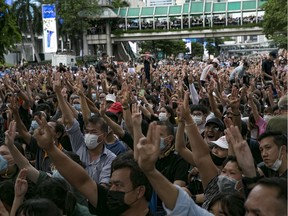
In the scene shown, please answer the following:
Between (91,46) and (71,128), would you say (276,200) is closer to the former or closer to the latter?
(71,128)

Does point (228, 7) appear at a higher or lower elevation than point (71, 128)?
higher

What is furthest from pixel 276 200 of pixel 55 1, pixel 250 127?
pixel 55 1

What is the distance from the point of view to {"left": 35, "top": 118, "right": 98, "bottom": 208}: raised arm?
350 cm

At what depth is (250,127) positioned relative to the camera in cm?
630

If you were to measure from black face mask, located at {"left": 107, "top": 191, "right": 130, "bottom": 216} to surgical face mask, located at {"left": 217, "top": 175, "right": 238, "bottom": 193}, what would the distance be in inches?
32.5

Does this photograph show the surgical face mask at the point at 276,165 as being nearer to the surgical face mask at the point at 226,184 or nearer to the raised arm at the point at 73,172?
the surgical face mask at the point at 226,184

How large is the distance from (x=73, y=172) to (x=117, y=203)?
0.44 m

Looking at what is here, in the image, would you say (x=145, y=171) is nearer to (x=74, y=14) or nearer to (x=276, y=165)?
(x=276, y=165)

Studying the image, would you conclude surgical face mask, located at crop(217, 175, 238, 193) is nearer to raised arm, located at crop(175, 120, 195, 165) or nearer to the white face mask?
raised arm, located at crop(175, 120, 195, 165)

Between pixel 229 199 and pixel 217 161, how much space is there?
136 cm

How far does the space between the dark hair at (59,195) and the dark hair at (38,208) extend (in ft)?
1.26

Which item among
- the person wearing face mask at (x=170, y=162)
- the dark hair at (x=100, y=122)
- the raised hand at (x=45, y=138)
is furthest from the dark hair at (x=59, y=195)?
the dark hair at (x=100, y=122)

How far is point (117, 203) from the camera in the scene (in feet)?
10.7

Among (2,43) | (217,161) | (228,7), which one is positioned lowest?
(217,161)
